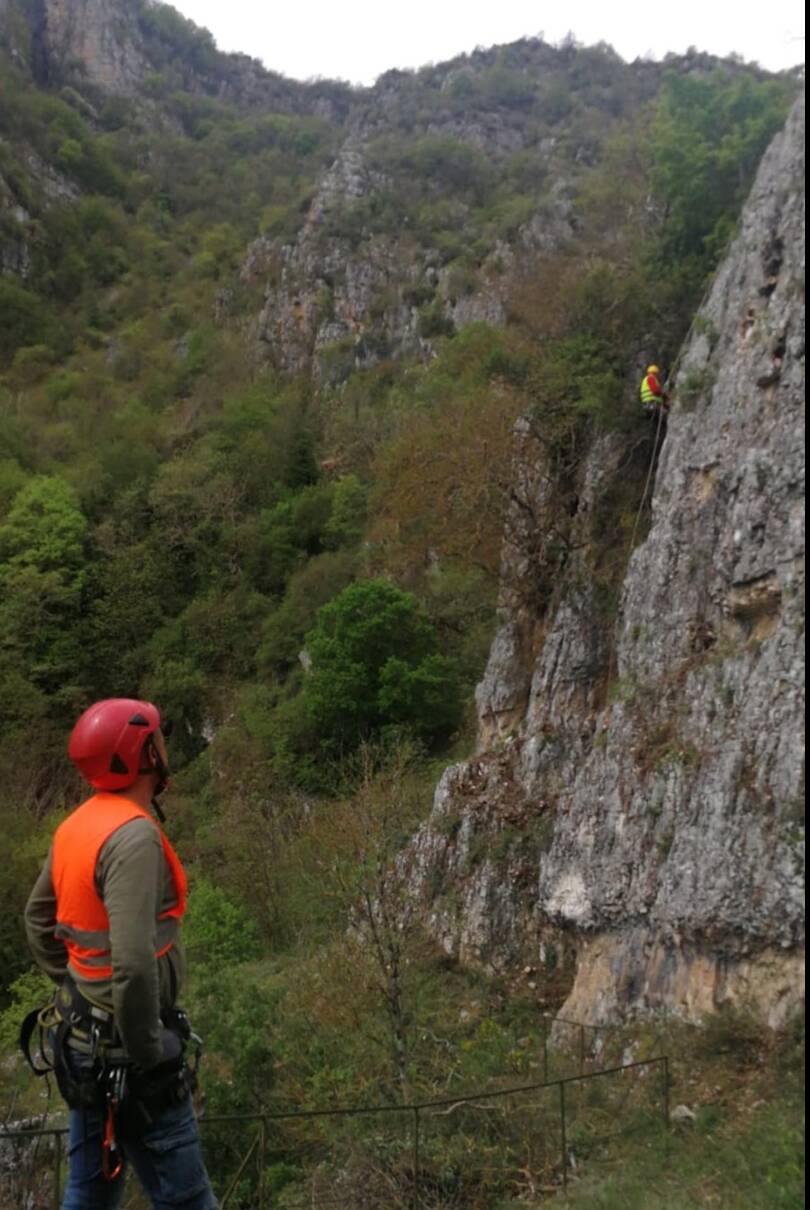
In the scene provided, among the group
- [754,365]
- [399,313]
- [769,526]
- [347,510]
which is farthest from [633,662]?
[399,313]

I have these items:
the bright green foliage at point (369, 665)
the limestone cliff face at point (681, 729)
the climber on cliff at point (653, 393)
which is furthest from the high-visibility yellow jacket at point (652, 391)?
the bright green foliage at point (369, 665)

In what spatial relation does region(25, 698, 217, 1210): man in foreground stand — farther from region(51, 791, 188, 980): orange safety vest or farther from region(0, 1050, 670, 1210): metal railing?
region(0, 1050, 670, 1210): metal railing

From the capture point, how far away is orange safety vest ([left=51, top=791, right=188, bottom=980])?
2615mm

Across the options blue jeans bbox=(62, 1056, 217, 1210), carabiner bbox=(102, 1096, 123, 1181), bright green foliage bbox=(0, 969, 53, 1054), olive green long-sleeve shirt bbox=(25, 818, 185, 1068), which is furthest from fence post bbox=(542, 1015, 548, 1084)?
bright green foliage bbox=(0, 969, 53, 1054)

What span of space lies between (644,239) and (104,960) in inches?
527

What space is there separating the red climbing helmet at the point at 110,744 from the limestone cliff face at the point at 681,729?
5.08 metres

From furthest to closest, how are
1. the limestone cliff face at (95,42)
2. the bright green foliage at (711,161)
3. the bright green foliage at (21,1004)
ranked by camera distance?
1. the limestone cliff face at (95,42)
2. the bright green foliage at (21,1004)
3. the bright green foliage at (711,161)

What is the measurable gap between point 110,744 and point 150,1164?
129 cm

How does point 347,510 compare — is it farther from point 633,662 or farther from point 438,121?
point 438,121

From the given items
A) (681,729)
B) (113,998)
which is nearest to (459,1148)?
(681,729)

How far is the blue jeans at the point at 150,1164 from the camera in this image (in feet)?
8.60

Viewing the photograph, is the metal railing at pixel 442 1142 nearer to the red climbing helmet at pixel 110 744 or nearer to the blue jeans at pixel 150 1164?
the blue jeans at pixel 150 1164

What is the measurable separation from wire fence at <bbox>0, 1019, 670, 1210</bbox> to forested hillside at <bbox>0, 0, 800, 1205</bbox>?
113 centimetres

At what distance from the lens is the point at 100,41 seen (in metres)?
60.8
